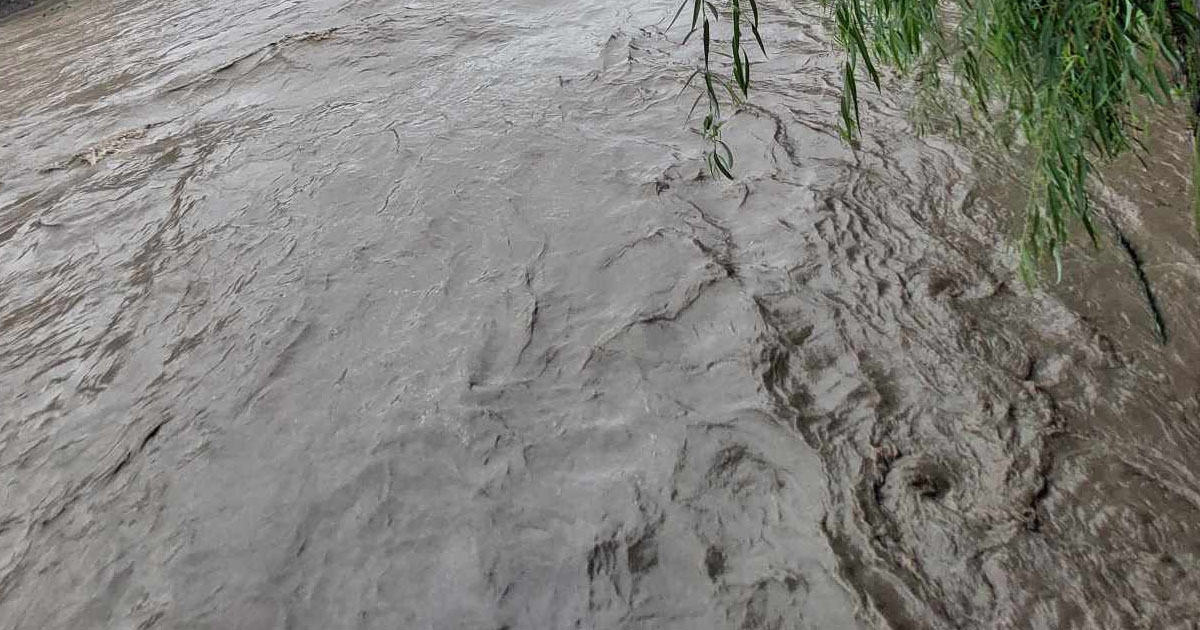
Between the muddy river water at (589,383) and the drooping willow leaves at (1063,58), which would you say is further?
the muddy river water at (589,383)

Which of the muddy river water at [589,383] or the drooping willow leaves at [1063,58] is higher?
the drooping willow leaves at [1063,58]

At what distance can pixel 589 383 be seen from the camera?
3.36m

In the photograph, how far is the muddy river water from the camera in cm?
264

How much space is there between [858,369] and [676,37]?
3.62m

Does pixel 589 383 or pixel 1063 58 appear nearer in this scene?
pixel 1063 58

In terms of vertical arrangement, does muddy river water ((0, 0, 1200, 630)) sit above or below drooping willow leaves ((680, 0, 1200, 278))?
below

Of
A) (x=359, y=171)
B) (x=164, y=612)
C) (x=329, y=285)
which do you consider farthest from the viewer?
(x=359, y=171)

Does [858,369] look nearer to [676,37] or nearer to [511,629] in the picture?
[511,629]

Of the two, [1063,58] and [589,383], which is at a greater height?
[1063,58]

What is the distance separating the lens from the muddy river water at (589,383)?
264 centimetres

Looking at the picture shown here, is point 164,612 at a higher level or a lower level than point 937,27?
lower

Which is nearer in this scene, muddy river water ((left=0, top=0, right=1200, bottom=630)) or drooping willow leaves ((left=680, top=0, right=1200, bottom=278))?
drooping willow leaves ((left=680, top=0, right=1200, bottom=278))

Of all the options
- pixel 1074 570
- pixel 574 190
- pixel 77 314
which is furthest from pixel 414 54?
pixel 1074 570

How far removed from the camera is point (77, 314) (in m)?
4.16
